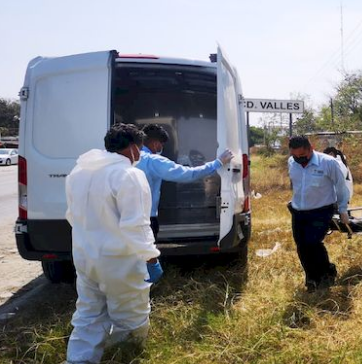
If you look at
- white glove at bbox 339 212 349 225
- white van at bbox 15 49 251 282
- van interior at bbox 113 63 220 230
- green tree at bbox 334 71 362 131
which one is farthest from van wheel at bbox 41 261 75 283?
green tree at bbox 334 71 362 131

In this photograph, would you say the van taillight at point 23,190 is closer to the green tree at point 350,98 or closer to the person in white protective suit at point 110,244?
the person in white protective suit at point 110,244

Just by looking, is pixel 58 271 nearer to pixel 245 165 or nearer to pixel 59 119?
pixel 59 119

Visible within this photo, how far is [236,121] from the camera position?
15.1 feet

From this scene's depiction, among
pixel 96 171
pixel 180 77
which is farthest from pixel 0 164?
pixel 96 171

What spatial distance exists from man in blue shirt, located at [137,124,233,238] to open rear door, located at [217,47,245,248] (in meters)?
0.08

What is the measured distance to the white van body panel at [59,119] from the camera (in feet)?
14.5

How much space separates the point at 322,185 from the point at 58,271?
2872mm

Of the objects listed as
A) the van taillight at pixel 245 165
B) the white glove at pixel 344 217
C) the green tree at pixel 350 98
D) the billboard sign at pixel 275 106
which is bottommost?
the white glove at pixel 344 217

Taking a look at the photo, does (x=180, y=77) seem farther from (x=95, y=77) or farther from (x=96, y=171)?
(x=96, y=171)

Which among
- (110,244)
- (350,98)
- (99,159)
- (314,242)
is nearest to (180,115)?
(314,242)

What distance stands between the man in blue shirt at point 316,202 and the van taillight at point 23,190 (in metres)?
2.44

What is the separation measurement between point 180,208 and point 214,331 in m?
2.14

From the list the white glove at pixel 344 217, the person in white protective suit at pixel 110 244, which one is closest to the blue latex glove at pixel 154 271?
the person in white protective suit at pixel 110 244

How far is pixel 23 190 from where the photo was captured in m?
4.48
